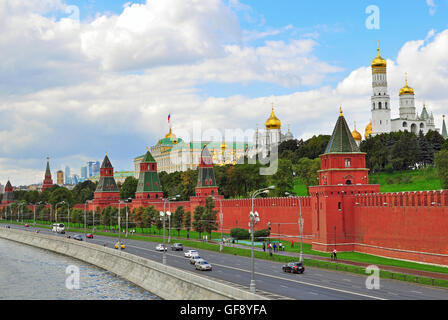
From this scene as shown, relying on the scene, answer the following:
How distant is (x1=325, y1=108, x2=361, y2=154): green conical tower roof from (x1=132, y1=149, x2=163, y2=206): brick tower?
6106 centimetres

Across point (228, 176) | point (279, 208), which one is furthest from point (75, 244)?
point (228, 176)

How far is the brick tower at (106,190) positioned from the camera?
132m

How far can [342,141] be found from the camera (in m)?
64.6

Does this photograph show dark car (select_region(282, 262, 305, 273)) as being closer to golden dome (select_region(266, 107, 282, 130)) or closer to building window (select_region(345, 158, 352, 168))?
building window (select_region(345, 158, 352, 168))

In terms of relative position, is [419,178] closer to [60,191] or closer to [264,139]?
[264,139]

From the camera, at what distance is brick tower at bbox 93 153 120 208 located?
5207 inches

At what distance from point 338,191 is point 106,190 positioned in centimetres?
8142

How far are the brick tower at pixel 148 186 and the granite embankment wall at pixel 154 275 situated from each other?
106 feet

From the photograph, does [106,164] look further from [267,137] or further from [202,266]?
[202,266]

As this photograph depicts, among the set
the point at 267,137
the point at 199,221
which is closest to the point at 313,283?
the point at 199,221

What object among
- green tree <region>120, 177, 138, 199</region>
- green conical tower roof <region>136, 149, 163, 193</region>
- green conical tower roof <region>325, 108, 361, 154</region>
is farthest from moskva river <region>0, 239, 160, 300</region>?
green tree <region>120, 177, 138, 199</region>

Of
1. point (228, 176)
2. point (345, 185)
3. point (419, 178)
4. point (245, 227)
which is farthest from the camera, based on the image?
point (228, 176)

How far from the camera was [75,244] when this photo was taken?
78000mm
